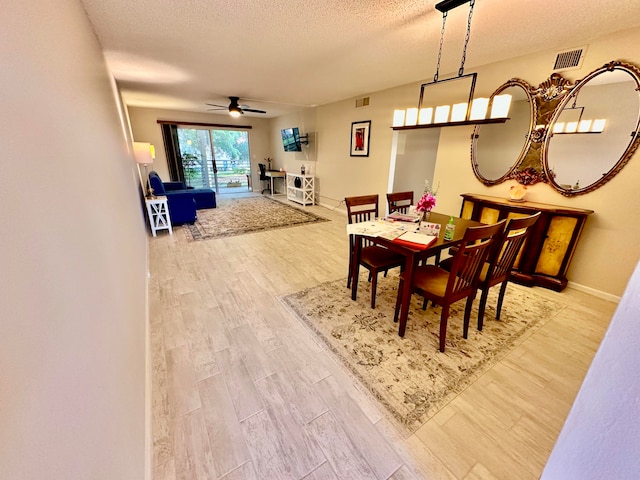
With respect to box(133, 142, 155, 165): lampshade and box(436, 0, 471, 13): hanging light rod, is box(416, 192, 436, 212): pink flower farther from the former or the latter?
box(133, 142, 155, 165): lampshade

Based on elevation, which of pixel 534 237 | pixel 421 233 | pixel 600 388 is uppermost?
pixel 600 388

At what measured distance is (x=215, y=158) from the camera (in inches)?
313

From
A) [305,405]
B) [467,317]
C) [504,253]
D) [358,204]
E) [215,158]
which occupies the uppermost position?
[215,158]

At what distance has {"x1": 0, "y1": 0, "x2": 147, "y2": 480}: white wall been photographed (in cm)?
39

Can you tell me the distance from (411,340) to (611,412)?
160cm

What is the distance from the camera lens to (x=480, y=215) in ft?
10.3

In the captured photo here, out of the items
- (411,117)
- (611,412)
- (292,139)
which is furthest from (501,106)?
(292,139)

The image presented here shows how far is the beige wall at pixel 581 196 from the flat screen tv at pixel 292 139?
2.42 meters

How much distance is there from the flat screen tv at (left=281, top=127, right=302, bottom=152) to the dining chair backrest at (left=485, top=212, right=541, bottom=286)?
592 cm

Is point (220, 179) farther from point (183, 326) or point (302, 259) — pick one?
point (183, 326)

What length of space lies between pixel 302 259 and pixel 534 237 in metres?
2.67

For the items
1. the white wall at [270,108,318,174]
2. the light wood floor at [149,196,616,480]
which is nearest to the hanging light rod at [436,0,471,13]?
the light wood floor at [149,196,616,480]

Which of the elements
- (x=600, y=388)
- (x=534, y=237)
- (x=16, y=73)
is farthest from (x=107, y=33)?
(x=534, y=237)

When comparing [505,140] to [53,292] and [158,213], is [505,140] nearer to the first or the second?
[53,292]
